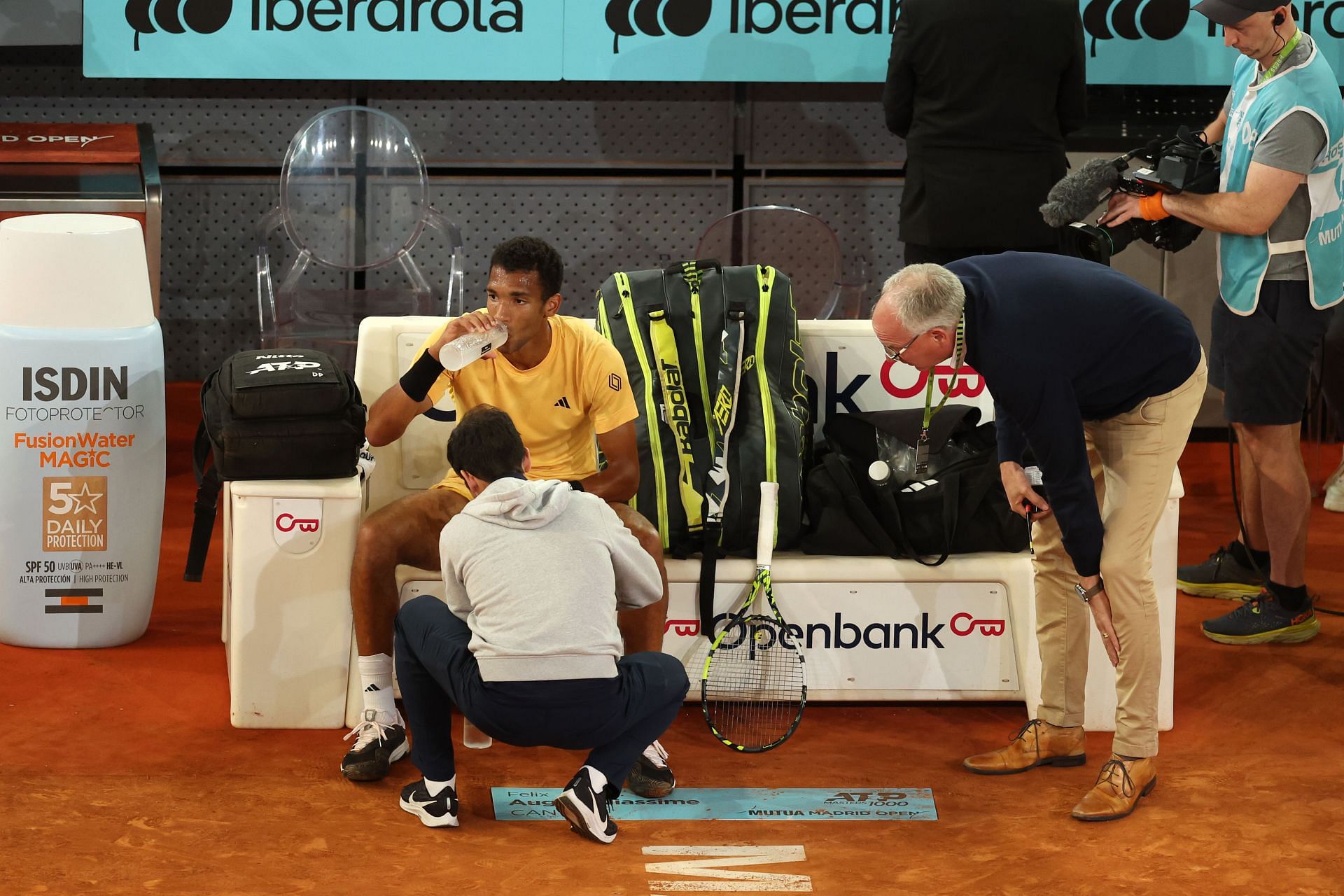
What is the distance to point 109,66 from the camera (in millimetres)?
5938

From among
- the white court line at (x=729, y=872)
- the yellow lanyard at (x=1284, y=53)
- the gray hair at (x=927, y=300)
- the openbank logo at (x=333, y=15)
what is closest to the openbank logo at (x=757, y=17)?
the openbank logo at (x=333, y=15)

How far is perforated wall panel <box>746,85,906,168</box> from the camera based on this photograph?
256 inches

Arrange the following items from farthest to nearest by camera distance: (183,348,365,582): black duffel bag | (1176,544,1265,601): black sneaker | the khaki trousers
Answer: (1176,544,1265,601): black sneaker → (183,348,365,582): black duffel bag → the khaki trousers

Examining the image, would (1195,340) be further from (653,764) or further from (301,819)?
(301,819)

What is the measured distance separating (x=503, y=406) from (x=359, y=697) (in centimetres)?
76

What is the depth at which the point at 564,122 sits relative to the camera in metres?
6.50

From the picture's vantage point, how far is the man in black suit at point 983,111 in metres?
4.84

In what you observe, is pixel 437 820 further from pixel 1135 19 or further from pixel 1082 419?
pixel 1135 19

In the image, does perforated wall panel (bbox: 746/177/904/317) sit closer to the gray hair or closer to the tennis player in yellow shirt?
the tennis player in yellow shirt

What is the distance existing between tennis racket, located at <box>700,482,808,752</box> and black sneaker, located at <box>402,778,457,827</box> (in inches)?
27.9

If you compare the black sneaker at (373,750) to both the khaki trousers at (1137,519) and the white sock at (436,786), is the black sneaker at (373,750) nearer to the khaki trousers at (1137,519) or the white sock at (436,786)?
the white sock at (436,786)

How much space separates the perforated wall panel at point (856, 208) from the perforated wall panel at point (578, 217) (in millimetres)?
209

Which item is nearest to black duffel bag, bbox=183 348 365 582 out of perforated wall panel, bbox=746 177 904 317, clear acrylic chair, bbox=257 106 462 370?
clear acrylic chair, bbox=257 106 462 370

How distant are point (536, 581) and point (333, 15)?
3.65 meters
